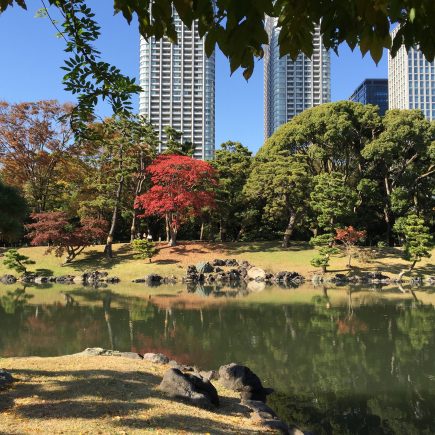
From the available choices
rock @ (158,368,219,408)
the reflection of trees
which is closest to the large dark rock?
rock @ (158,368,219,408)

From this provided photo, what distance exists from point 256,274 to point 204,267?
2.74 m

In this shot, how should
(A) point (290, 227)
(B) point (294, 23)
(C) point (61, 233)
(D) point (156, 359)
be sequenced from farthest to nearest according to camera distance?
1. (A) point (290, 227)
2. (C) point (61, 233)
3. (D) point (156, 359)
4. (B) point (294, 23)

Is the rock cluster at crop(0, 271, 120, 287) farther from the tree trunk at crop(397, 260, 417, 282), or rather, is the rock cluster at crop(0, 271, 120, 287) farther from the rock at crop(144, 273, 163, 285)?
the tree trunk at crop(397, 260, 417, 282)

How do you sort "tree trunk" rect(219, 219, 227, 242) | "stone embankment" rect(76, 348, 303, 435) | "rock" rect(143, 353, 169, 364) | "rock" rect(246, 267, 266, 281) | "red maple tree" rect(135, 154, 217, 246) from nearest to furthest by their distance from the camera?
"stone embankment" rect(76, 348, 303, 435) → "rock" rect(143, 353, 169, 364) → "rock" rect(246, 267, 266, 281) → "red maple tree" rect(135, 154, 217, 246) → "tree trunk" rect(219, 219, 227, 242)

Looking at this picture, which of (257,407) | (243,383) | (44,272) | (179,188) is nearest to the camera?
(257,407)

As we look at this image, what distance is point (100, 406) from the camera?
4.23 m

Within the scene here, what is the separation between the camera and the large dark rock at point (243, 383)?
19.0ft

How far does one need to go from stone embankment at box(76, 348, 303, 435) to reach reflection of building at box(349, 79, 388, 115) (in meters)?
91.9

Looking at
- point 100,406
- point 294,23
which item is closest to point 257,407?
point 100,406

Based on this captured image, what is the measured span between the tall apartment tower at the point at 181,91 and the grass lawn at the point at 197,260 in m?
19.7

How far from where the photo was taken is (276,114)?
251 ft

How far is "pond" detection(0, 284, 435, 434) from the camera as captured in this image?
580cm

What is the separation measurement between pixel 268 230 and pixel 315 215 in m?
3.79

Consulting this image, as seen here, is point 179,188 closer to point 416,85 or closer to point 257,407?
point 257,407
